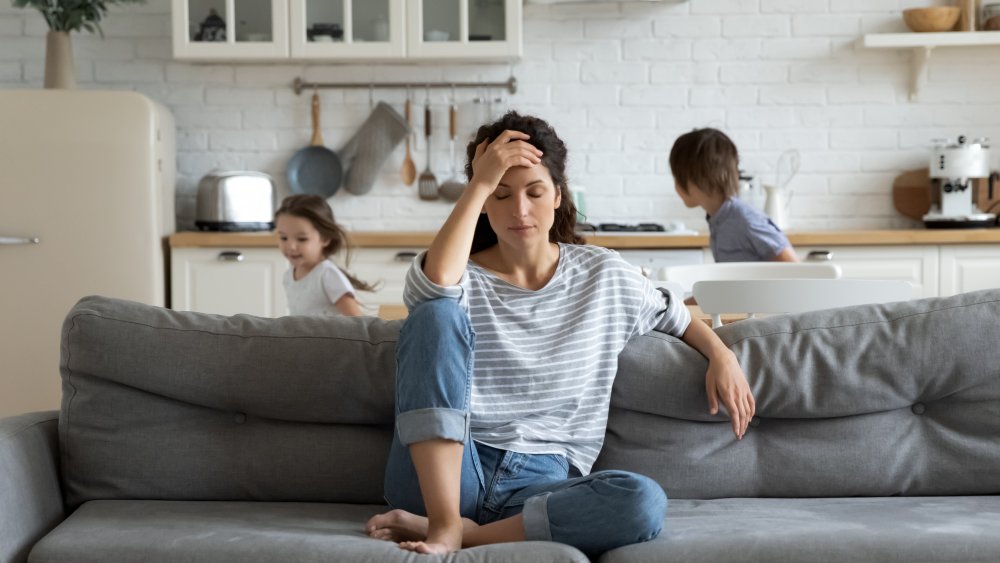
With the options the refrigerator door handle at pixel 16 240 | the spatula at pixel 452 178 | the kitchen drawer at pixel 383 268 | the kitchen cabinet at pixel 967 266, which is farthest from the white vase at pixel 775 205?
the refrigerator door handle at pixel 16 240

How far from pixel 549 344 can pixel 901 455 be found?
69cm

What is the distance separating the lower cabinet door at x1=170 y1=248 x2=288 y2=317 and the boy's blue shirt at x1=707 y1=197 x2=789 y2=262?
5.75 feet

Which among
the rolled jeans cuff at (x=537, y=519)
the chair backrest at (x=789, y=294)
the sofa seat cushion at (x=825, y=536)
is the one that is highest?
the chair backrest at (x=789, y=294)

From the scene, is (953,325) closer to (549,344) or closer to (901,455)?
(901,455)

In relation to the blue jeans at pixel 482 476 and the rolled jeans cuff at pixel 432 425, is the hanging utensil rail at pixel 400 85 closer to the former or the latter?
the blue jeans at pixel 482 476

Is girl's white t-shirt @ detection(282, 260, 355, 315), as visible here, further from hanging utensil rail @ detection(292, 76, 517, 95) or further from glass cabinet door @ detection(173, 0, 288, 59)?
hanging utensil rail @ detection(292, 76, 517, 95)

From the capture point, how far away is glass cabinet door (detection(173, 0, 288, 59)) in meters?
4.46

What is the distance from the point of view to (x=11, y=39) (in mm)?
4711

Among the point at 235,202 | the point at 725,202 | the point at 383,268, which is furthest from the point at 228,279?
the point at 725,202

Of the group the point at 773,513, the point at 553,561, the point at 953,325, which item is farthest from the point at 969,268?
the point at 553,561

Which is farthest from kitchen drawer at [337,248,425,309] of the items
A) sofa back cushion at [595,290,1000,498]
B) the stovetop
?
sofa back cushion at [595,290,1000,498]

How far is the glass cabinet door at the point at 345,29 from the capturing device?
4480 mm

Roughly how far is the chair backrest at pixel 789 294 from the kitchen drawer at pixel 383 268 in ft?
6.30

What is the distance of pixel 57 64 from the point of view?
4391 mm
